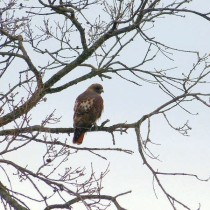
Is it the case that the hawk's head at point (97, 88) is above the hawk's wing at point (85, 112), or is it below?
above

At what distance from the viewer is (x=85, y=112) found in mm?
10594

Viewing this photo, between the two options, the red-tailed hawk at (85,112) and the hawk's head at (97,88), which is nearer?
the red-tailed hawk at (85,112)

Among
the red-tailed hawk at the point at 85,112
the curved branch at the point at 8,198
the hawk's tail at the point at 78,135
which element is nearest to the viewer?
the curved branch at the point at 8,198

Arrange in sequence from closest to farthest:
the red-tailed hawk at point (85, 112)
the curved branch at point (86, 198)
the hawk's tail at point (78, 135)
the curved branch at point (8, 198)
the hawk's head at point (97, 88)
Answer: the curved branch at point (86, 198) < the curved branch at point (8, 198) < the hawk's tail at point (78, 135) < the red-tailed hawk at point (85, 112) < the hawk's head at point (97, 88)

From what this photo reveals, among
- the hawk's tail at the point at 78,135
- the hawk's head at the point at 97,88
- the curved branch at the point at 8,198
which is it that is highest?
the hawk's head at the point at 97,88

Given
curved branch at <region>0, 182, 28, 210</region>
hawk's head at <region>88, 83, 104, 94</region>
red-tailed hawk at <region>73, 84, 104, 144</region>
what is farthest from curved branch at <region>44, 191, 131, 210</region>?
hawk's head at <region>88, 83, 104, 94</region>

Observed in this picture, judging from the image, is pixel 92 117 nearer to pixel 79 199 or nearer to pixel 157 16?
pixel 157 16

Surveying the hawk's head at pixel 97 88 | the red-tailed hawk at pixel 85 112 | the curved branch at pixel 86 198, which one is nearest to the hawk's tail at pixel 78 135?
the red-tailed hawk at pixel 85 112

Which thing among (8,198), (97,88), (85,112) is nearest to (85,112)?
(85,112)

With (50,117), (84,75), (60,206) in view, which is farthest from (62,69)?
(60,206)

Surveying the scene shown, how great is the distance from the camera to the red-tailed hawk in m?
10.0

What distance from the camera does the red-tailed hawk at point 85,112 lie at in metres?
10.0

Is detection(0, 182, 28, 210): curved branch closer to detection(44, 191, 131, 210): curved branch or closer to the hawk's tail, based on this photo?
detection(44, 191, 131, 210): curved branch

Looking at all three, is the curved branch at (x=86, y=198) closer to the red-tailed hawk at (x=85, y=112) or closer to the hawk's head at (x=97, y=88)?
the red-tailed hawk at (x=85, y=112)
